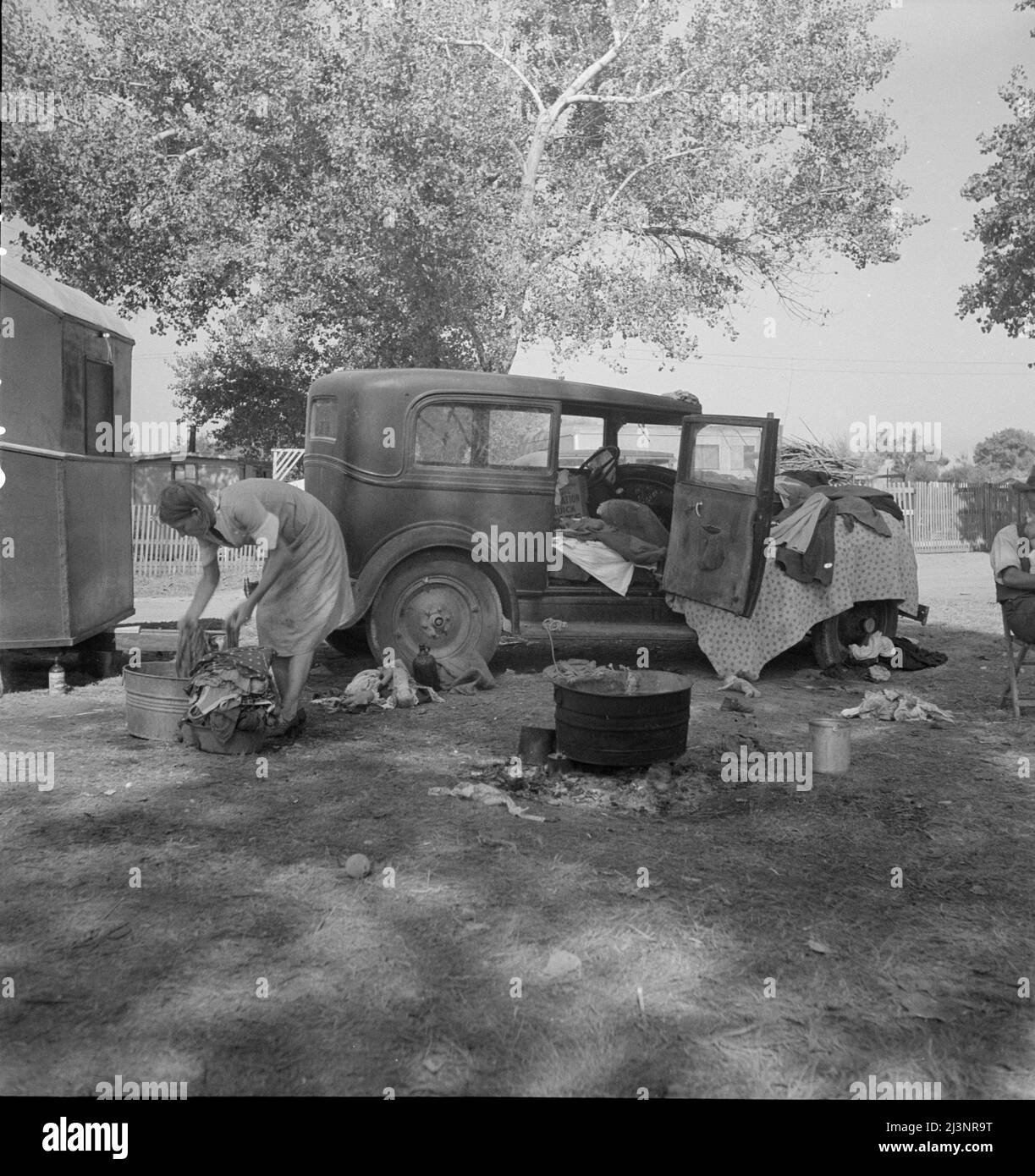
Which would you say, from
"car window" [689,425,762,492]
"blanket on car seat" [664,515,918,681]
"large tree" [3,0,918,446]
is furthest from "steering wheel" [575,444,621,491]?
"large tree" [3,0,918,446]

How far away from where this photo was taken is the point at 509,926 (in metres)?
3.99

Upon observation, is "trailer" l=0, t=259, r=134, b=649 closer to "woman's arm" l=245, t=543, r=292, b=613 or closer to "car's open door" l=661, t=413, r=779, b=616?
"woman's arm" l=245, t=543, r=292, b=613

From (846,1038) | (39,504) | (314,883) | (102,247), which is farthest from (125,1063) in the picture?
(102,247)

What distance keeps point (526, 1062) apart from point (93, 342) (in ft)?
24.9

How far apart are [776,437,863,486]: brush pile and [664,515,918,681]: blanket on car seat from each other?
1472 millimetres

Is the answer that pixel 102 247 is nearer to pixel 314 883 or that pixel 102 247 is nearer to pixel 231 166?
pixel 231 166

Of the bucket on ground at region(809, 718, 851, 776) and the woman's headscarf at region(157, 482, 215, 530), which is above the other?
the woman's headscarf at region(157, 482, 215, 530)

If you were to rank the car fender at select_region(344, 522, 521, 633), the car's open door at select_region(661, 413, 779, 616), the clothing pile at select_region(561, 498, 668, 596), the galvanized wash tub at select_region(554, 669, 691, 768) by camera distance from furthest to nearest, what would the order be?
the clothing pile at select_region(561, 498, 668, 596) < the car fender at select_region(344, 522, 521, 633) < the car's open door at select_region(661, 413, 779, 616) < the galvanized wash tub at select_region(554, 669, 691, 768)

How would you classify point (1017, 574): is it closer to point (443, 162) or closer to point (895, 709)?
point (895, 709)

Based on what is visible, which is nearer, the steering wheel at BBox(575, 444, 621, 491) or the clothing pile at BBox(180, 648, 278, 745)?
the clothing pile at BBox(180, 648, 278, 745)

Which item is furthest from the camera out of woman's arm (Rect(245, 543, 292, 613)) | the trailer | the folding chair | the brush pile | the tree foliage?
the tree foliage

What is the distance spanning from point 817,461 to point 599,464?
226 centimetres

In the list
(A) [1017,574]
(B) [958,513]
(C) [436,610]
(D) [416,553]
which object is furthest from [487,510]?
(B) [958,513]

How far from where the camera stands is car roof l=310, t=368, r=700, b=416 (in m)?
8.78
